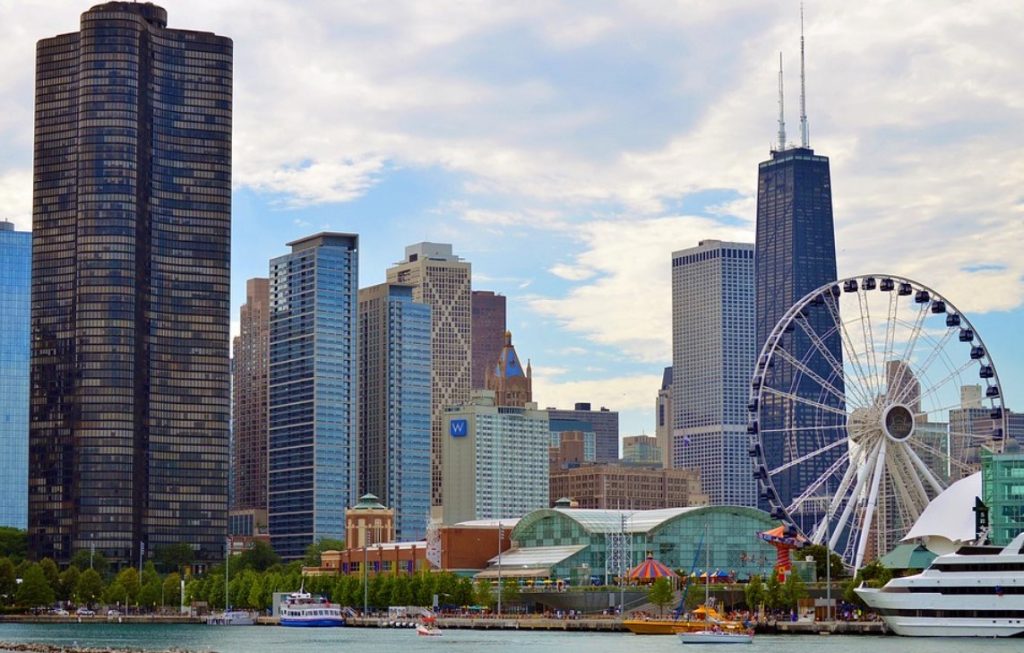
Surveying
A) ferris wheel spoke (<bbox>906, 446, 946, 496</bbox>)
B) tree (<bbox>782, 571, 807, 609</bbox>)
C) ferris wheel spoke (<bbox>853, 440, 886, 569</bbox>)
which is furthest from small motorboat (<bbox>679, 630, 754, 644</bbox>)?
ferris wheel spoke (<bbox>906, 446, 946, 496</bbox>)

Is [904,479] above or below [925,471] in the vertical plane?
below

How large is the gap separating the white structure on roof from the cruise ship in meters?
16.9

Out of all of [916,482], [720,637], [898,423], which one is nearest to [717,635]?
[720,637]

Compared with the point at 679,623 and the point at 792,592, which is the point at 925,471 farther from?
the point at 679,623

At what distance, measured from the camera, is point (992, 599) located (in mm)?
158000

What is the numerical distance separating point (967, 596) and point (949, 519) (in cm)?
2530

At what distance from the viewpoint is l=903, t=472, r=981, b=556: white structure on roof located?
181375 mm

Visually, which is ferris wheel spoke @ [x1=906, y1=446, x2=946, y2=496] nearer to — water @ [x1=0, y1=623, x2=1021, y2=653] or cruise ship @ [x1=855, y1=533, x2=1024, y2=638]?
water @ [x1=0, y1=623, x2=1021, y2=653]

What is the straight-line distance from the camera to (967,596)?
159m

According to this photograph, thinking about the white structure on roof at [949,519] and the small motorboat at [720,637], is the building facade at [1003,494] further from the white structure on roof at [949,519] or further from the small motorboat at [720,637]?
the small motorboat at [720,637]

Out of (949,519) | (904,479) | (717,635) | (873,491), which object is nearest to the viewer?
(717,635)

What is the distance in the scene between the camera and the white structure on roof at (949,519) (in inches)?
7141

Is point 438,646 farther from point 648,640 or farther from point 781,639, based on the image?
point 781,639

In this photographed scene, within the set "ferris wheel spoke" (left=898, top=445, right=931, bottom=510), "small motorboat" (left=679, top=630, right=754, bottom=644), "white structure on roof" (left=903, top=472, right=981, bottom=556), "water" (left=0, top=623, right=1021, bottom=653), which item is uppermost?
"ferris wheel spoke" (left=898, top=445, right=931, bottom=510)
